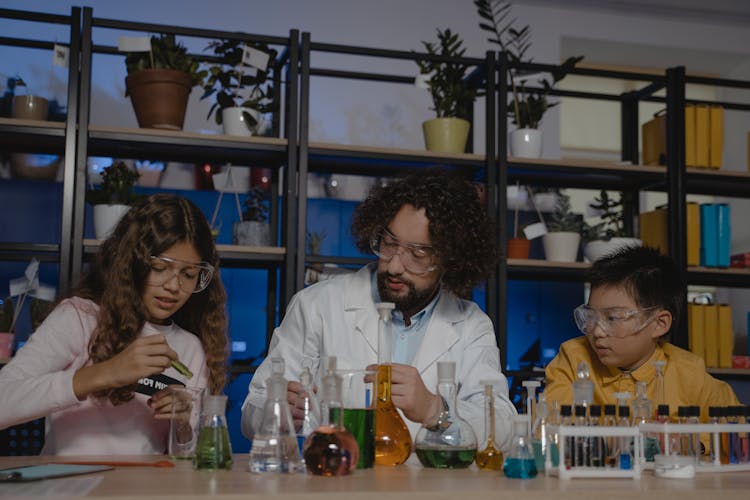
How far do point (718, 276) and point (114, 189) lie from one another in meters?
2.78

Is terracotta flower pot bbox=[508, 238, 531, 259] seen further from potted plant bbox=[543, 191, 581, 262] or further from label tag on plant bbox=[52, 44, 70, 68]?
label tag on plant bbox=[52, 44, 70, 68]

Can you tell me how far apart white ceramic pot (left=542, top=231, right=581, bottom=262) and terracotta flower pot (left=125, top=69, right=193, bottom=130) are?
5.76 ft

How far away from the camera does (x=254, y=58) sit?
357 cm

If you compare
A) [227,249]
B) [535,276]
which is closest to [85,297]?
[227,249]

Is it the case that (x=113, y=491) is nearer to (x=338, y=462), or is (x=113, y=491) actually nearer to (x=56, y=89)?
(x=338, y=462)

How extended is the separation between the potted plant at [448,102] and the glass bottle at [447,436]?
93.0 inches

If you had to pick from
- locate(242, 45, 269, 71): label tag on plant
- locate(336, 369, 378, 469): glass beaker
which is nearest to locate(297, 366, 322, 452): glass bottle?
locate(336, 369, 378, 469): glass beaker

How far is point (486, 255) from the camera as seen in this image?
237cm

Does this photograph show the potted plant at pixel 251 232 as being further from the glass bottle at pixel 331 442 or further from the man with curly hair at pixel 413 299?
the glass bottle at pixel 331 442

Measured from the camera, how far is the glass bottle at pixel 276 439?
4.37ft

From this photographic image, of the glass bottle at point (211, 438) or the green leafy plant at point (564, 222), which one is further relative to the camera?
the green leafy plant at point (564, 222)

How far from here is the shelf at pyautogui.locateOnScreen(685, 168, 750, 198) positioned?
13.1 feet

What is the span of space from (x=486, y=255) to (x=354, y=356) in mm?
482

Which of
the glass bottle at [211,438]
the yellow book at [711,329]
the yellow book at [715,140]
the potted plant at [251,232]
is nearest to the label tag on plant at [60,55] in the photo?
the potted plant at [251,232]
